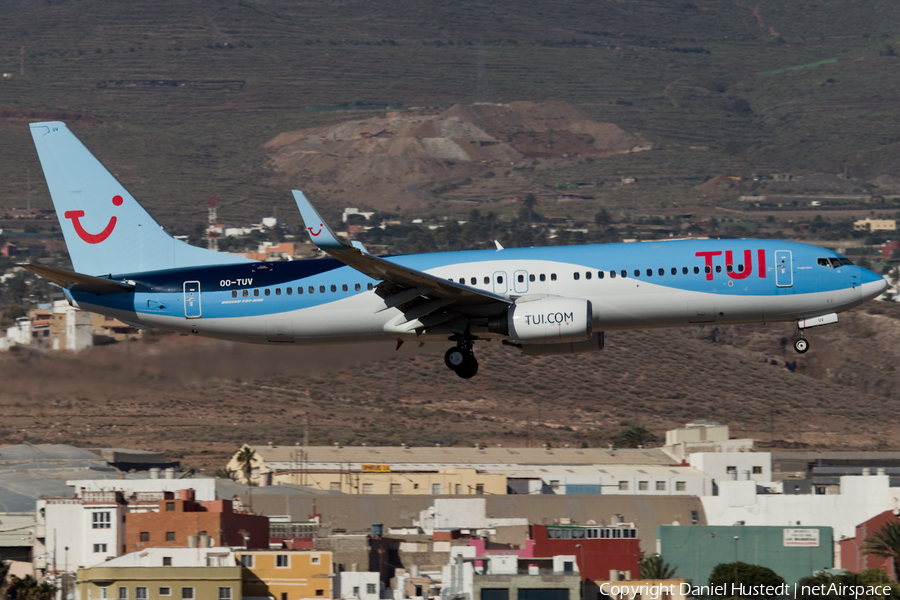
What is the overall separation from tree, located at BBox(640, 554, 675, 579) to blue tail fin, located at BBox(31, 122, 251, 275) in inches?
1130

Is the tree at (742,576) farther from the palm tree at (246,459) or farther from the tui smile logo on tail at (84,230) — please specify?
the palm tree at (246,459)

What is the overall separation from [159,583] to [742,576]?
27.1 metres

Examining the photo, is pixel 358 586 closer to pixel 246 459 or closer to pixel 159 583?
pixel 159 583

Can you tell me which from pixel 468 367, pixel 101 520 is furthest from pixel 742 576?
pixel 101 520

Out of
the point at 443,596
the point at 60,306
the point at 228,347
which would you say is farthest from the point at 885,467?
the point at 60,306

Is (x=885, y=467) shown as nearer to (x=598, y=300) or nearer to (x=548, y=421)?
(x=548, y=421)

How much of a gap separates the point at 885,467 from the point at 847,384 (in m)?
37.4

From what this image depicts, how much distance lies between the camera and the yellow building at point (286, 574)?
5791 cm

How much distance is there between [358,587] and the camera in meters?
58.4

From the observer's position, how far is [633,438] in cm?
10725

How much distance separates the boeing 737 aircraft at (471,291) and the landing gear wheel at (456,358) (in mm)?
47

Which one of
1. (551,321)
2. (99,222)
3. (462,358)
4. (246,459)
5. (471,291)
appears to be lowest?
(246,459)

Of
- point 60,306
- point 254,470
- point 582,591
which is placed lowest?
point 582,591

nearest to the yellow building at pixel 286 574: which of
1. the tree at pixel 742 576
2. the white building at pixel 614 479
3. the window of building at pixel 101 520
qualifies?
the window of building at pixel 101 520
